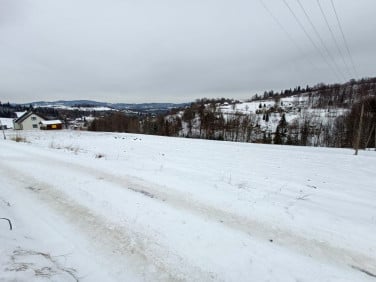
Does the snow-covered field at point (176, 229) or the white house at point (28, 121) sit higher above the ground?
the white house at point (28, 121)

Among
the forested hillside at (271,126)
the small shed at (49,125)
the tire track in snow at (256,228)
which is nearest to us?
the tire track in snow at (256,228)

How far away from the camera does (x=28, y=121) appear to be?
6197 centimetres

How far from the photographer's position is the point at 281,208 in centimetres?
459

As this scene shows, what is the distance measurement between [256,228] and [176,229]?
1371 mm

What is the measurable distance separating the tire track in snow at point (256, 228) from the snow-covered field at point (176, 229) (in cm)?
2

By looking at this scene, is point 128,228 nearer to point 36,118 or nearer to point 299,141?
point 299,141

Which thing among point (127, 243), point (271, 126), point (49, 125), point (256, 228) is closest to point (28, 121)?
point (49, 125)

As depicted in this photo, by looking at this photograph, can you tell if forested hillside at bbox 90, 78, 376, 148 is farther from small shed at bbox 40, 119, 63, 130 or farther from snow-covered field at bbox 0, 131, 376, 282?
snow-covered field at bbox 0, 131, 376, 282

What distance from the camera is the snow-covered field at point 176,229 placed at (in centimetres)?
263

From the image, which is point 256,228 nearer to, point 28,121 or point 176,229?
point 176,229

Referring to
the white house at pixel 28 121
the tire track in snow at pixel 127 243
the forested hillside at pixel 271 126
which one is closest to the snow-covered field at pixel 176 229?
the tire track in snow at pixel 127 243

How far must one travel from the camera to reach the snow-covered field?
2631 millimetres

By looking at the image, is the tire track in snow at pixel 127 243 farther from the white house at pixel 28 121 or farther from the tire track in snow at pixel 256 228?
the white house at pixel 28 121

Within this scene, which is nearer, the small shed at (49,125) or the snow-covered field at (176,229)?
the snow-covered field at (176,229)
